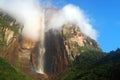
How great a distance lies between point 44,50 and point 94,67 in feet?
184

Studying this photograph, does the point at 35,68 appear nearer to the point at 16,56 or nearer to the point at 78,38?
the point at 16,56

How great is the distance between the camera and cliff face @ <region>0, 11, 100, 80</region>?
184750 mm

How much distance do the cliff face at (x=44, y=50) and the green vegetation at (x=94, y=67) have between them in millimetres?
9910

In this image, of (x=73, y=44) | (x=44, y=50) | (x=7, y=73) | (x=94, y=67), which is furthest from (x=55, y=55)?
(x=7, y=73)

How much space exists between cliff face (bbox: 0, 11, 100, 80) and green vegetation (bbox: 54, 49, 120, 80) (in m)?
9.91

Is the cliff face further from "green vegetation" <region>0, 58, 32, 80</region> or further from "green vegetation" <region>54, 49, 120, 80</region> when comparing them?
"green vegetation" <region>0, 58, 32, 80</region>

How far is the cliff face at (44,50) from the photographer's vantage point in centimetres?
18475

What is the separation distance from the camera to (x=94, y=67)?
5773 inches

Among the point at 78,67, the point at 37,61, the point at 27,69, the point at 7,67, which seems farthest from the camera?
the point at 37,61

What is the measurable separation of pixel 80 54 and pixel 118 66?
58.3 meters

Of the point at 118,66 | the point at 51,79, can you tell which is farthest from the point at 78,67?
the point at 118,66

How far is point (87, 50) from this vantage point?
626 feet

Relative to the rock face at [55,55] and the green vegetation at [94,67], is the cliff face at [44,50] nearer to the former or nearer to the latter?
the rock face at [55,55]

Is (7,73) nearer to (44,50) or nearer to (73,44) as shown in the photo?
(44,50)
